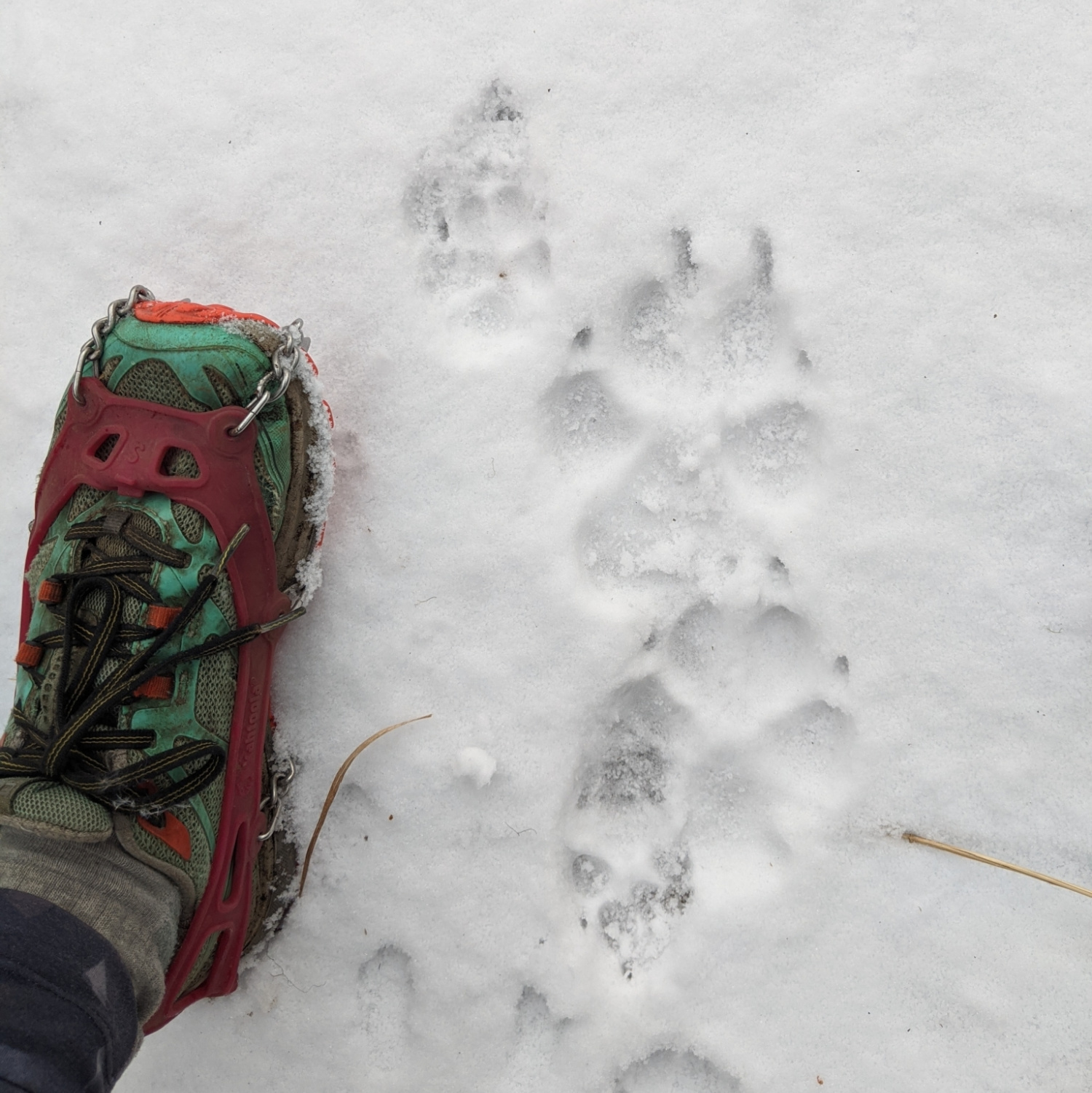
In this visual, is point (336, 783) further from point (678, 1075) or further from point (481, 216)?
point (481, 216)

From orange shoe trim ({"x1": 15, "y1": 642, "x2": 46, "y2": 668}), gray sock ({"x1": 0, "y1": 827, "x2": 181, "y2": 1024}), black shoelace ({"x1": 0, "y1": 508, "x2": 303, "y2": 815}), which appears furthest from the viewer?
orange shoe trim ({"x1": 15, "y1": 642, "x2": 46, "y2": 668})

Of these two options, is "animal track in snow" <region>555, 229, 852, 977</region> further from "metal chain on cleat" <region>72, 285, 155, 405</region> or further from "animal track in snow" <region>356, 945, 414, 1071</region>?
"metal chain on cleat" <region>72, 285, 155, 405</region>

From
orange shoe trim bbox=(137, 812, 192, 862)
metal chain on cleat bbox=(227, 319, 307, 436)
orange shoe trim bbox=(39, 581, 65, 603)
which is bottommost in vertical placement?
orange shoe trim bbox=(137, 812, 192, 862)

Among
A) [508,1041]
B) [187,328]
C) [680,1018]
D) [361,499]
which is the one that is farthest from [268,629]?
[680,1018]

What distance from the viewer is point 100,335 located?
1.31m

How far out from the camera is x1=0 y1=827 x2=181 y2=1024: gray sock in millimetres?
1062

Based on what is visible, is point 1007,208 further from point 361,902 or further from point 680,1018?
point 361,902

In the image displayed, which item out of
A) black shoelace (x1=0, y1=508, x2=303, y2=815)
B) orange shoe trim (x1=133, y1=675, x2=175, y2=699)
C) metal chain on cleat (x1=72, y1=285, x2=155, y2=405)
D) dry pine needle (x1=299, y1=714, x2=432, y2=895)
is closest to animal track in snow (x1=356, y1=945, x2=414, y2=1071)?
dry pine needle (x1=299, y1=714, x2=432, y2=895)

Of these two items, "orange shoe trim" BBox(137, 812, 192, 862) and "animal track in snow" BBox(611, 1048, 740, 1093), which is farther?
"animal track in snow" BBox(611, 1048, 740, 1093)

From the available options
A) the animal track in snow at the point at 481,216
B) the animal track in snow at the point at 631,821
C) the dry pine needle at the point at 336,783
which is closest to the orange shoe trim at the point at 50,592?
the dry pine needle at the point at 336,783

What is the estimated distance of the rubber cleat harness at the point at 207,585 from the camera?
1.23 meters

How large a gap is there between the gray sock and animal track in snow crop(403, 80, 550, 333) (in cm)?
94

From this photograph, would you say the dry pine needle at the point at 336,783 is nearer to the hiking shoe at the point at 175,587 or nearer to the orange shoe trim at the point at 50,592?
the hiking shoe at the point at 175,587

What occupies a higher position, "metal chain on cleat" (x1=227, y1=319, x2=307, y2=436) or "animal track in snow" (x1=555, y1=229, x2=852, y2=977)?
"metal chain on cleat" (x1=227, y1=319, x2=307, y2=436)
